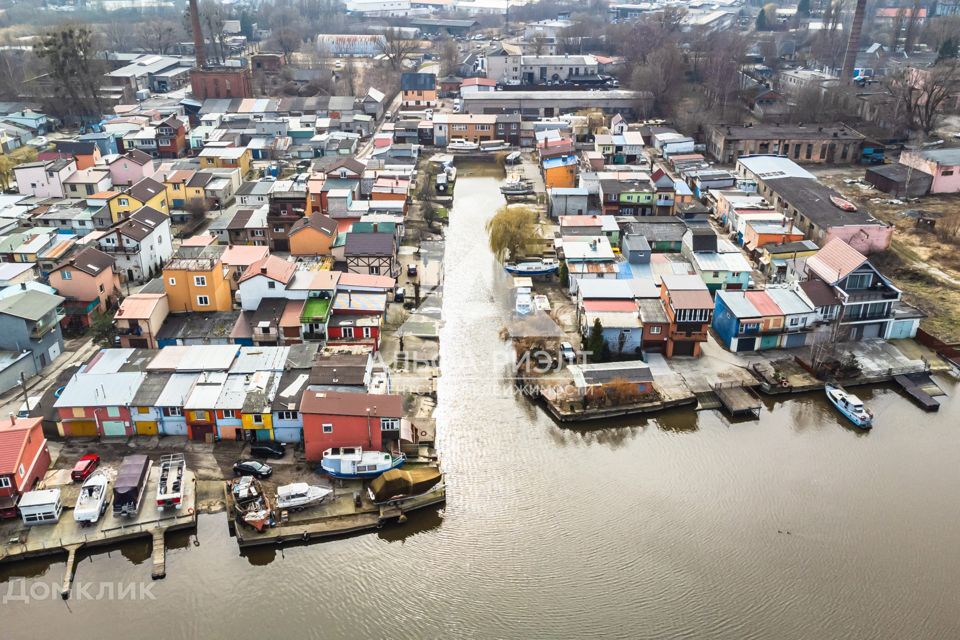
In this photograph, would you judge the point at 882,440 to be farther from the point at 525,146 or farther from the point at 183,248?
the point at 525,146


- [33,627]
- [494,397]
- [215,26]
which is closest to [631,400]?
[494,397]

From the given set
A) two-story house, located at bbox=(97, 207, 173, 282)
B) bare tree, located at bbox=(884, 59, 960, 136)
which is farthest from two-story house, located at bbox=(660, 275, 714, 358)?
bare tree, located at bbox=(884, 59, 960, 136)

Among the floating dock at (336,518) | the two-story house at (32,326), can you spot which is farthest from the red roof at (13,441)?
the floating dock at (336,518)

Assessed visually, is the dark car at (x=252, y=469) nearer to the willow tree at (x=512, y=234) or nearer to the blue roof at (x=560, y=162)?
the willow tree at (x=512, y=234)

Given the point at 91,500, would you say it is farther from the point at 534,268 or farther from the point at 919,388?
the point at 919,388

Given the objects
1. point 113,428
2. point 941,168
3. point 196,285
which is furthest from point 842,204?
point 113,428

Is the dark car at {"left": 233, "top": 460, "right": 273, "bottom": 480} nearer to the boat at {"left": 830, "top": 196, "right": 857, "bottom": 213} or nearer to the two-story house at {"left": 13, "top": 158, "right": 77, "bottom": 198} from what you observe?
the two-story house at {"left": 13, "top": 158, "right": 77, "bottom": 198}
